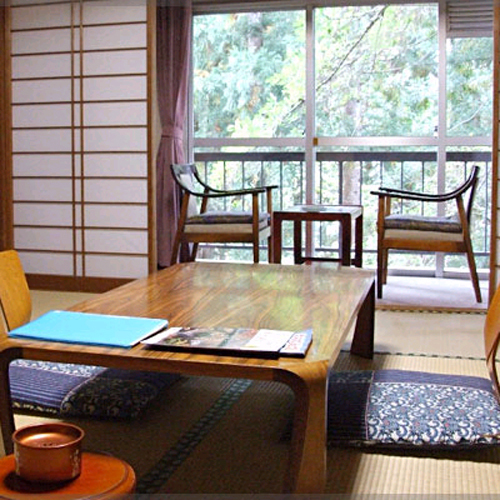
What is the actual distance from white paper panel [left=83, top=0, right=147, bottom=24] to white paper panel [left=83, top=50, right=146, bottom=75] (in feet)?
0.66

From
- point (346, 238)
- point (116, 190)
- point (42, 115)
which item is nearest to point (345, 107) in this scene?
point (346, 238)

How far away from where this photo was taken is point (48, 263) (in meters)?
4.93

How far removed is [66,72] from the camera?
4.84 meters

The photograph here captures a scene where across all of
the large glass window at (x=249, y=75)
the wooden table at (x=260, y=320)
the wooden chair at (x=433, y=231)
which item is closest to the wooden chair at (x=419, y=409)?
the wooden table at (x=260, y=320)

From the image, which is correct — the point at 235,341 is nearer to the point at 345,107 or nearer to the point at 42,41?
the point at 42,41

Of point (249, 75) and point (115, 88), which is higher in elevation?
point (249, 75)

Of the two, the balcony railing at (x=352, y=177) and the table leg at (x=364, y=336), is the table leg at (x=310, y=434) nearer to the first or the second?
the table leg at (x=364, y=336)

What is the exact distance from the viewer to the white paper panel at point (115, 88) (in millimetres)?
4715

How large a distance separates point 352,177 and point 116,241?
1.87 m

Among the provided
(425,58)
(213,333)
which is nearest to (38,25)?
(425,58)

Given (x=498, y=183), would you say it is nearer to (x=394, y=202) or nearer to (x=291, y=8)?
(x=394, y=202)

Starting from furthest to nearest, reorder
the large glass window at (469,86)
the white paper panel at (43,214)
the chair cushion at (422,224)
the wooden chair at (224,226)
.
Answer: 1. the large glass window at (469,86)
2. the white paper panel at (43,214)
3. the wooden chair at (224,226)
4. the chair cushion at (422,224)

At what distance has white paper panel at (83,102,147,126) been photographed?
473 centimetres

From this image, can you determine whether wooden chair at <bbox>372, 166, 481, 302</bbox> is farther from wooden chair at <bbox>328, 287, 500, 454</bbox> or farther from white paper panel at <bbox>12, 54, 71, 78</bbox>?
white paper panel at <bbox>12, 54, 71, 78</bbox>
